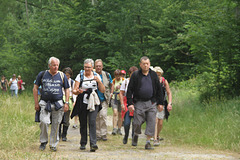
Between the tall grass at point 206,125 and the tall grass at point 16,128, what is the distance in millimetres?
3808

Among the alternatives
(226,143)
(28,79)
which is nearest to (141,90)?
(226,143)

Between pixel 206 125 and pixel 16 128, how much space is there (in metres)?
5.21

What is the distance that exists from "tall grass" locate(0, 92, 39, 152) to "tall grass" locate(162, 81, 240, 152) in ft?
12.5

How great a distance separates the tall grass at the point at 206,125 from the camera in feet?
27.1

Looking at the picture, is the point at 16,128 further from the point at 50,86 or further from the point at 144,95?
the point at 144,95

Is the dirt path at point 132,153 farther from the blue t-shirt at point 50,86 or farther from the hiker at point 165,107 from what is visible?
the blue t-shirt at point 50,86

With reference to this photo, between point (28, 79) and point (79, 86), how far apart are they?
24.5m

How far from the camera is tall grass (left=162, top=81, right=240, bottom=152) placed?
827 centimetres

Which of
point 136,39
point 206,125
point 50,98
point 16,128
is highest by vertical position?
point 136,39

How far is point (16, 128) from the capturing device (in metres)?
8.26

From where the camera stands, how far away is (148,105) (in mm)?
7543

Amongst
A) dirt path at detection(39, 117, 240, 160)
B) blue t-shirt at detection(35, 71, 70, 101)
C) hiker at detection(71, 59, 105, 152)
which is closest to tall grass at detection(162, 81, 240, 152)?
dirt path at detection(39, 117, 240, 160)

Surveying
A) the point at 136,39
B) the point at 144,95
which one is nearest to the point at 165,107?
the point at 144,95

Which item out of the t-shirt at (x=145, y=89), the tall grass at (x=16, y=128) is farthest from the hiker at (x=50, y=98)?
the t-shirt at (x=145, y=89)
